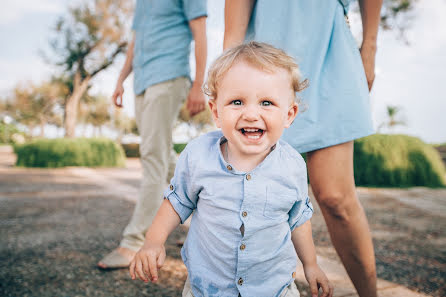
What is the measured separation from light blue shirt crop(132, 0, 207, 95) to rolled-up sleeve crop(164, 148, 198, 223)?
49.4 inches

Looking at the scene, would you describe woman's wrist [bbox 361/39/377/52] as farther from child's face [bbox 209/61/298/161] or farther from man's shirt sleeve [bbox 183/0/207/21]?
man's shirt sleeve [bbox 183/0/207/21]

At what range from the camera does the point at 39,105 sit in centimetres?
3184

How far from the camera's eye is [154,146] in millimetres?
2340

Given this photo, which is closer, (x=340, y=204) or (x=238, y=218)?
(x=238, y=218)

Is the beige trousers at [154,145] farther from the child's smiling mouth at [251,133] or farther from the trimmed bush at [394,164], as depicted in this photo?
the trimmed bush at [394,164]

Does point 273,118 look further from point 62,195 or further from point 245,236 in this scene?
point 62,195

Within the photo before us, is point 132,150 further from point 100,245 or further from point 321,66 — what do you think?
point 321,66

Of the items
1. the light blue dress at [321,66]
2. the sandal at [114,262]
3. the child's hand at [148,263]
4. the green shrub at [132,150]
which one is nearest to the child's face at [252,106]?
the light blue dress at [321,66]

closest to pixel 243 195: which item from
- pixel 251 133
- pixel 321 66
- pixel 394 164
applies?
pixel 251 133

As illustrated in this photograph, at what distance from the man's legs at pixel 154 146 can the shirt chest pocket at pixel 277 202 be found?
1.33 metres

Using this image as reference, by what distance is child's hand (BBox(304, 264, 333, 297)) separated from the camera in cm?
116

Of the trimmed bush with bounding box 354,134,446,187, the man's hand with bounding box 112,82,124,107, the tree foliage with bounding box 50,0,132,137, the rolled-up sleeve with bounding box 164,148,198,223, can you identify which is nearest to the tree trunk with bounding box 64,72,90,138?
the tree foliage with bounding box 50,0,132,137

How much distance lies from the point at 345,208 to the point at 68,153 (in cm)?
1221

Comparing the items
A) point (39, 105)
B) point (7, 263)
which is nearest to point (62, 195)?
point (7, 263)
